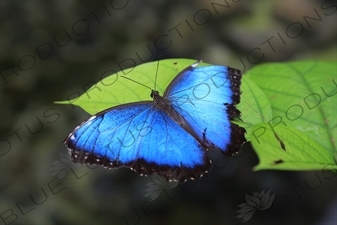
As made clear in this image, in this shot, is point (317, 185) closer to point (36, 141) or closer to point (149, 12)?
point (149, 12)

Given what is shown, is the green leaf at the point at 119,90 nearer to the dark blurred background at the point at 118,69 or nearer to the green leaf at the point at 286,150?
the green leaf at the point at 286,150

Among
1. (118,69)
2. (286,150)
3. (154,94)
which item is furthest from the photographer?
(118,69)

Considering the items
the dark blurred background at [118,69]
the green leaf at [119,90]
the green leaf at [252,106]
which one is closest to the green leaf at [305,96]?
the green leaf at [252,106]

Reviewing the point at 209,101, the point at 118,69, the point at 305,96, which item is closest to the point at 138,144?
the point at 209,101

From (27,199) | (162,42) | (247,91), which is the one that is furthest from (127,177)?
(247,91)

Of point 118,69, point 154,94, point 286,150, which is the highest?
point 118,69

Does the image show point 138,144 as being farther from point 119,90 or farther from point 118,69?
point 118,69

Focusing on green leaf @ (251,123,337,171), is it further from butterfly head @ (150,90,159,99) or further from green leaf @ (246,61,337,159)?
butterfly head @ (150,90,159,99)

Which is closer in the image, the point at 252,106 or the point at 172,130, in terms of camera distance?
the point at 252,106
